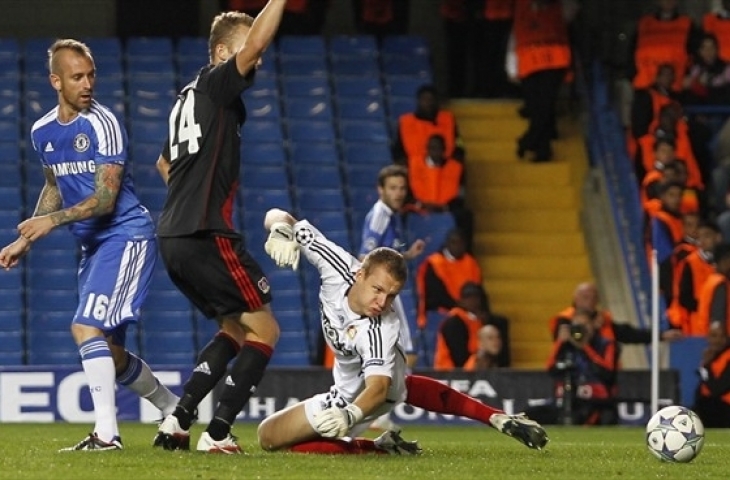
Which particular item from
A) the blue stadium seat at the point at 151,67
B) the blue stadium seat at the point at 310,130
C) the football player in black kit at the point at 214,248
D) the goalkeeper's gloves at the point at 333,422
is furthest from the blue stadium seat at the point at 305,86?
the goalkeeper's gloves at the point at 333,422

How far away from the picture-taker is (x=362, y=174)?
17.8 m

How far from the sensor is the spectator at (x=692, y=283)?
15398mm

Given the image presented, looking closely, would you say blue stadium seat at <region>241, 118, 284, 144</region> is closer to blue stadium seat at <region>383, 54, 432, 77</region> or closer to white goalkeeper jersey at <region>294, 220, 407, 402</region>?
blue stadium seat at <region>383, 54, 432, 77</region>

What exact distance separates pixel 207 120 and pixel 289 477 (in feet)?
6.29

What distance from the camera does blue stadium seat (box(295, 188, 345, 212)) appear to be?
1731cm

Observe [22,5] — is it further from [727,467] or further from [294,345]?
[727,467]

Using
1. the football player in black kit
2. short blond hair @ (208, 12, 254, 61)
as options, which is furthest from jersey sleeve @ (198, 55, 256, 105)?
short blond hair @ (208, 12, 254, 61)

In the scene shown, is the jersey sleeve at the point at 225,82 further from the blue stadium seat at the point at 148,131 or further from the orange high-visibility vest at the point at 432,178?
the blue stadium seat at the point at 148,131

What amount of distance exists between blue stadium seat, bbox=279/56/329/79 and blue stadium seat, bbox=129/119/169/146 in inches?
61.1

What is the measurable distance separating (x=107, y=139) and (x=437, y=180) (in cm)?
857

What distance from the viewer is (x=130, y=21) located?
64.0ft

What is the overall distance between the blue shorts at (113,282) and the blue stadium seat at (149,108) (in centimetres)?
918

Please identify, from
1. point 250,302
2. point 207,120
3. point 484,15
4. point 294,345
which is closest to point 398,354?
point 250,302

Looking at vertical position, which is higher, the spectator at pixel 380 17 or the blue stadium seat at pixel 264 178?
the spectator at pixel 380 17
